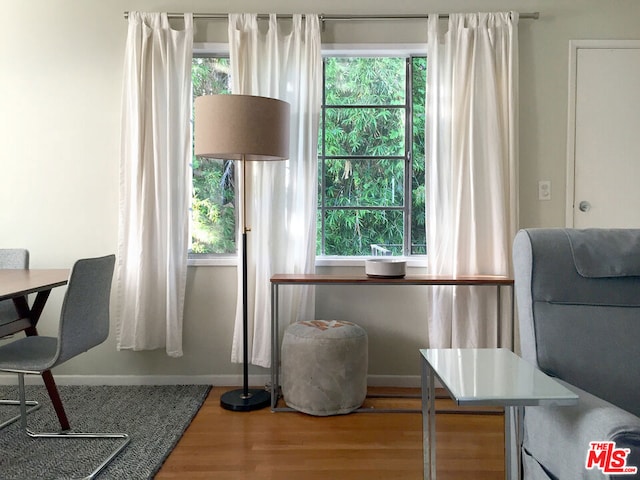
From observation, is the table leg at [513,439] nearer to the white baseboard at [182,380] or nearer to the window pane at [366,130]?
the white baseboard at [182,380]

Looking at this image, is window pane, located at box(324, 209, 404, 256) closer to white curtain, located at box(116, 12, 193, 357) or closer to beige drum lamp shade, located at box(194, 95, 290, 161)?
beige drum lamp shade, located at box(194, 95, 290, 161)

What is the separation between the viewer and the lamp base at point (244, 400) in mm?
2762

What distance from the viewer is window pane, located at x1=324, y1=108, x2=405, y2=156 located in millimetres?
3273

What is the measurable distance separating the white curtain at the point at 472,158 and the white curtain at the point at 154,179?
1.49 m

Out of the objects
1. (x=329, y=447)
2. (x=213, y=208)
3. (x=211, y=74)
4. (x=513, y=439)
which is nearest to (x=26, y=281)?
(x=213, y=208)

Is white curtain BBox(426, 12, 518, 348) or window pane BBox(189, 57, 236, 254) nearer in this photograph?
white curtain BBox(426, 12, 518, 348)

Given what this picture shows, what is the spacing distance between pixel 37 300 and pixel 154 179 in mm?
922

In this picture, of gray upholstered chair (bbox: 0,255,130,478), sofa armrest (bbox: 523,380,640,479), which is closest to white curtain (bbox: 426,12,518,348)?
sofa armrest (bbox: 523,380,640,479)

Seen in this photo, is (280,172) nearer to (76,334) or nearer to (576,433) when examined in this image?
(76,334)

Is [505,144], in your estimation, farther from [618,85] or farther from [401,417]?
[401,417]

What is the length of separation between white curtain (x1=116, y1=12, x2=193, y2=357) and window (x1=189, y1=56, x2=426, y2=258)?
0.69ft

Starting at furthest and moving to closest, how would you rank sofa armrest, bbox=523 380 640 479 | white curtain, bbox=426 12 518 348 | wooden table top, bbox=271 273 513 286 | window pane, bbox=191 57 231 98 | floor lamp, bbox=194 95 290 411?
1. window pane, bbox=191 57 231 98
2. white curtain, bbox=426 12 518 348
3. wooden table top, bbox=271 273 513 286
4. floor lamp, bbox=194 95 290 411
5. sofa armrest, bbox=523 380 640 479

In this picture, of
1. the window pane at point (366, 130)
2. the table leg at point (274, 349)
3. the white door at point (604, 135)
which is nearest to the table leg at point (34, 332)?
the table leg at point (274, 349)

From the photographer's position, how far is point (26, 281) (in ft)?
7.27
